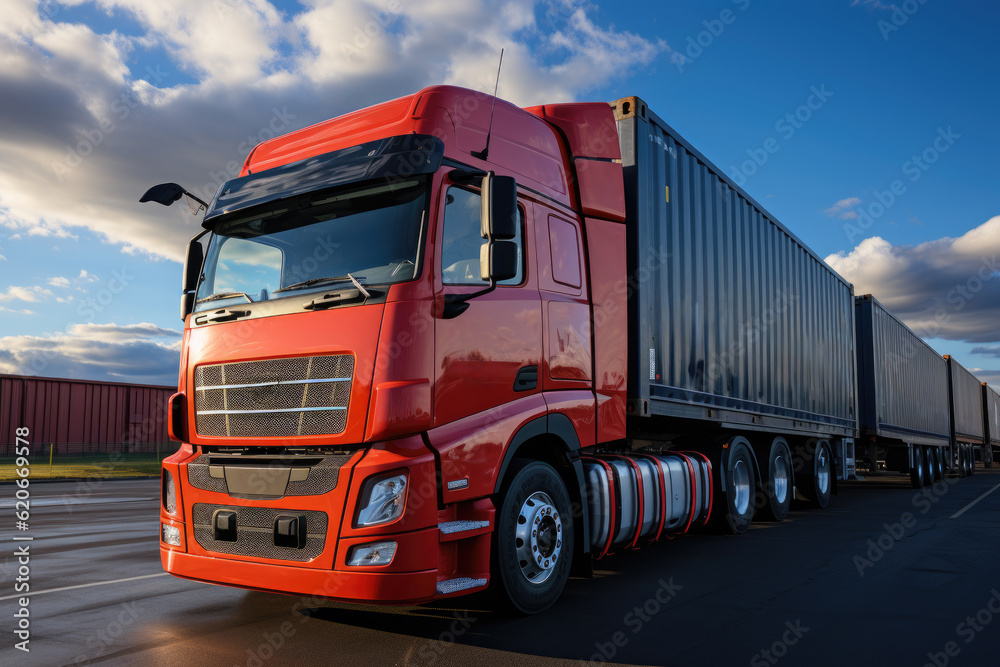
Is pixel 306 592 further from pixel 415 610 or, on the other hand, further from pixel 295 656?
pixel 415 610

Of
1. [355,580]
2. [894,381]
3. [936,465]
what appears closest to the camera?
[355,580]

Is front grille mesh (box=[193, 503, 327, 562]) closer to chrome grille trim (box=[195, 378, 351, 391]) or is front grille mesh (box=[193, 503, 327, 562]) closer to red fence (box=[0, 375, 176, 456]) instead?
chrome grille trim (box=[195, 378, 351, 391])

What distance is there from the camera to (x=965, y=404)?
28016mm

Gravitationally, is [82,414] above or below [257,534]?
above

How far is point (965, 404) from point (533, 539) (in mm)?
28865

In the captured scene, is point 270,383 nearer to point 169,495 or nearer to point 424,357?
point 424,357

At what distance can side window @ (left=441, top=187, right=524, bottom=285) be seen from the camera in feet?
15.0

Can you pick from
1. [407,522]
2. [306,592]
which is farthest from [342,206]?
[306,592]

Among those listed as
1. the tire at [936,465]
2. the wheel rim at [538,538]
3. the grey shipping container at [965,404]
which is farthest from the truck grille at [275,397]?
the grey shipping container at [965,404]

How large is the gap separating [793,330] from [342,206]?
8.56 metres

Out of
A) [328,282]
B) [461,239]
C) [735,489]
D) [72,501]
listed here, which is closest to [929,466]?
[735,489]

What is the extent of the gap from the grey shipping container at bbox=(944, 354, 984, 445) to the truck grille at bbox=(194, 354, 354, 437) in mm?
26573

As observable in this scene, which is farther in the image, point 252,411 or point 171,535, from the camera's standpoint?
point 171,535

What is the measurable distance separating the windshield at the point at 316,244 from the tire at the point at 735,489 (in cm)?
549
